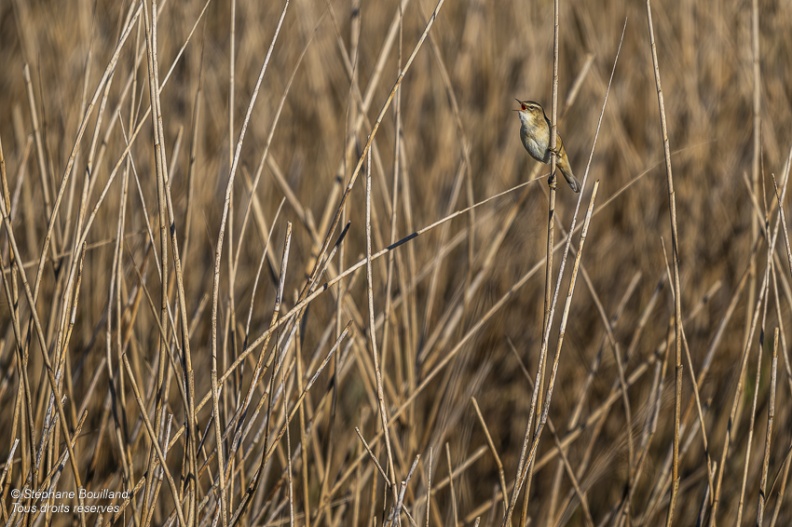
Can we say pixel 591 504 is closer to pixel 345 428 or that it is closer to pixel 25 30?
pixel 345 428

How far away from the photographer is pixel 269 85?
122 inches

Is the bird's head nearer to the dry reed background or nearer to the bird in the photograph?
the bird

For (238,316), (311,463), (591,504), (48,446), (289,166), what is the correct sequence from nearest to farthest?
(48,446)
(311,463)
(591,504)
(238,316)
(289,166)

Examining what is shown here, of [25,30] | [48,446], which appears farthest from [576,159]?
[48,446]

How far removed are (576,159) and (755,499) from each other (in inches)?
55.4

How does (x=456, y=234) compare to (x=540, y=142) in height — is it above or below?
below

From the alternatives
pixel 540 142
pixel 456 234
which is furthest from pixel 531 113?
pixel 456 234

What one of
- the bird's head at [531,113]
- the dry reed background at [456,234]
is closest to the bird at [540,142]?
the bird's head at [531,113]

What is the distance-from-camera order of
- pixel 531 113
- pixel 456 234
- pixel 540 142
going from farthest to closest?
pixel 456 234, pixel 531 113, pixel 540 142

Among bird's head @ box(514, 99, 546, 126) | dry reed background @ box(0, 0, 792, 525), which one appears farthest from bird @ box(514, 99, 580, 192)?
dry reed background @ box(0, 0, 792, 525)

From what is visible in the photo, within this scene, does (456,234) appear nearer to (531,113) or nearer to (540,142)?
(531,113)

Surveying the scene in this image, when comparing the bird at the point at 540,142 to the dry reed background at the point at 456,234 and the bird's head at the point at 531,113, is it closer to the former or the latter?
the bird's head at the point at 531,113

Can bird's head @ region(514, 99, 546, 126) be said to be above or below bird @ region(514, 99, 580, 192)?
above

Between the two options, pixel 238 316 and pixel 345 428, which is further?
pixel 238 316
